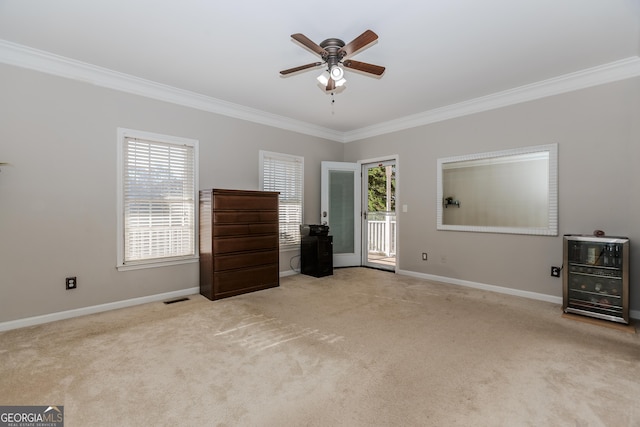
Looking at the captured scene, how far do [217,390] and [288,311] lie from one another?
1.48m

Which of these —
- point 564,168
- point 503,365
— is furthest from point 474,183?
→ point 503,365

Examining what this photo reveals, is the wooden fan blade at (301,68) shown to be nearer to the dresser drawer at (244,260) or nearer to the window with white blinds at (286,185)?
the window with white blinds at (286,185)

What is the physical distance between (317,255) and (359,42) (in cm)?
335

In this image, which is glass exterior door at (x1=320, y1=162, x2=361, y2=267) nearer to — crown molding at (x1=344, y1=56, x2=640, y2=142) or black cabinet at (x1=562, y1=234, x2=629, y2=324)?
crown molding at (x1=344, y1=56, x2=640, y2=142)

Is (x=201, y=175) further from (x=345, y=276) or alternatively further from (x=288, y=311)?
(x=345, y=276)

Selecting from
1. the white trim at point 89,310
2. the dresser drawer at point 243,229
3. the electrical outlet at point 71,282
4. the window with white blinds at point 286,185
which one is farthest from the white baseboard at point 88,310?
the window with white blinds at point 286,185

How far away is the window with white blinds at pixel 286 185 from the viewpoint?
15.9 feet

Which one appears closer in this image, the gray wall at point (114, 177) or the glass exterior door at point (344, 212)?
the gray wall at point (114, 177)

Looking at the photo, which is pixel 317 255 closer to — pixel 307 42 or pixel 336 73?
pixel 336 73

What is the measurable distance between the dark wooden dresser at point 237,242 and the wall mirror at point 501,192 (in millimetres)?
2667

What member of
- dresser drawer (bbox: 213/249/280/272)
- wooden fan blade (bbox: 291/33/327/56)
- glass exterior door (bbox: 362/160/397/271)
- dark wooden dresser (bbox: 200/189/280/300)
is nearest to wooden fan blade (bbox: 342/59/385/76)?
wooden fan blade (bbox: 291/33/327/56)

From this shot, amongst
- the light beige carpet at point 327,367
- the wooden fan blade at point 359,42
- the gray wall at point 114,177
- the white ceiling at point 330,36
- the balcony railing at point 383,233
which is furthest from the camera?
the balcony railing at point 383,233

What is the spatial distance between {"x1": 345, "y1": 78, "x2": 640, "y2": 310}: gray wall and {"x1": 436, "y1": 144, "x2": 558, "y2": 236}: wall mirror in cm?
9

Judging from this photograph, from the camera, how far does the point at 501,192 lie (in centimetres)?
404
